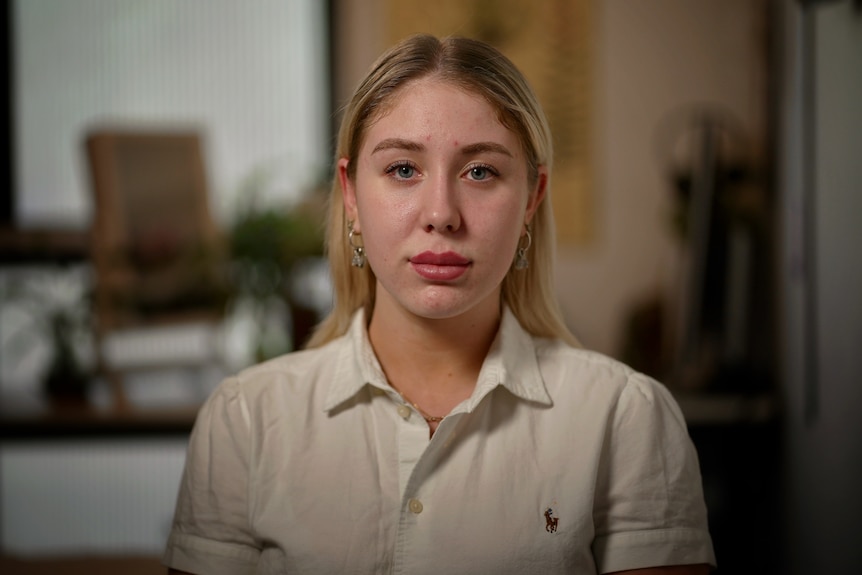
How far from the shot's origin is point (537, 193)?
3.11 feet

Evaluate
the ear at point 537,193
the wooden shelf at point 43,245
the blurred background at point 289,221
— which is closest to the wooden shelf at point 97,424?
the blurred background at point 289,221

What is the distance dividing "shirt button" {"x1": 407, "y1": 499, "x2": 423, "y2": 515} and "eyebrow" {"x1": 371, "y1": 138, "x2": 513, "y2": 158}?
331 mm

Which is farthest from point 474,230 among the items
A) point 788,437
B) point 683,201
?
point 683,201

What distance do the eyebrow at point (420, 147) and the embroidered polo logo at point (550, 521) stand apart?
340 mm

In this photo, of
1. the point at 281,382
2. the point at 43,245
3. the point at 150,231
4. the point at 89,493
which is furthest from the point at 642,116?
the point at 281,382

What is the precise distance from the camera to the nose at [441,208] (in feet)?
2.74

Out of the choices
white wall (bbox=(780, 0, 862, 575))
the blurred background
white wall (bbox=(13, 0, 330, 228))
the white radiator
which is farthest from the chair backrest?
white wall (bbox=(780, 0, 862, 575))

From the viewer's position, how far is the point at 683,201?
10.5ft

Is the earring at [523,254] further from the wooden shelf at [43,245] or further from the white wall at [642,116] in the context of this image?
the wooden shelf at [43,245]

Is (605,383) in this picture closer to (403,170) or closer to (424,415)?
(424,415)

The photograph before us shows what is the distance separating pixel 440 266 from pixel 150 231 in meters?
2.50

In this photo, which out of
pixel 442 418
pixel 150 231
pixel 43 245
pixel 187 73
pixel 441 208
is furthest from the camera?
pixel 187 73

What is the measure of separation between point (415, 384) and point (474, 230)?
198mm

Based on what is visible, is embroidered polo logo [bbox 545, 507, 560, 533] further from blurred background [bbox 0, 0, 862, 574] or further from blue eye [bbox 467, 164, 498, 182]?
blurred background [bbox 0, 0, 862, 574]
